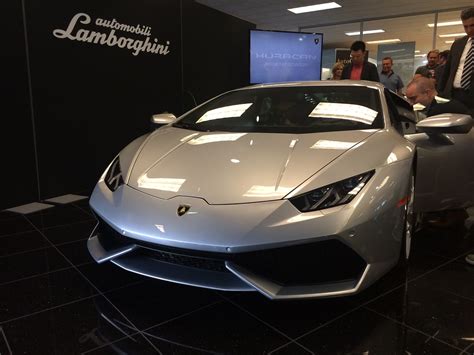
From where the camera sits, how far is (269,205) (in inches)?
56.1

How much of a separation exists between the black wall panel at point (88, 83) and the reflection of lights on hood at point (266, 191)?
263 cm

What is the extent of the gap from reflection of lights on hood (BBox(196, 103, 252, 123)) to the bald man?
4.69 ft

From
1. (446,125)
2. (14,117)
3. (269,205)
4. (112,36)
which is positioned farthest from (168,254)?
(112,36)

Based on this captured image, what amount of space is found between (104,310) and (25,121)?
2236mm

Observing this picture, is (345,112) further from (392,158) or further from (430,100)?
(430,100)

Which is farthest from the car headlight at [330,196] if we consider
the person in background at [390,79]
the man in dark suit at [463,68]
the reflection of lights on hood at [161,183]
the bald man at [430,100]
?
the person in background at [390,79]

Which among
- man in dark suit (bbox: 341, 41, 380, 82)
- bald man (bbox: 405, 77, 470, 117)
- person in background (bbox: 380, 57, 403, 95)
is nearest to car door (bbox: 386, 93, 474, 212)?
bald man (bbox: 405, 77, 470, 117)

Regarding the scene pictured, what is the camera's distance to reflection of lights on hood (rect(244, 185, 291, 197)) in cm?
146

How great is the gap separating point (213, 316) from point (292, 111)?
1172mm

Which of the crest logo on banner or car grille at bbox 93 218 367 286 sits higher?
the crest logo on banner

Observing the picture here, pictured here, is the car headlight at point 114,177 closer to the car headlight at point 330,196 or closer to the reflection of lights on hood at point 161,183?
the reflection of lights on hood at point 161,183

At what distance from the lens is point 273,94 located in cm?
247

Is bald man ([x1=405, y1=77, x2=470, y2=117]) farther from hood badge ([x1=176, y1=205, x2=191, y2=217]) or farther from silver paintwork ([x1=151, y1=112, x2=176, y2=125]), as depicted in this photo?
hood badge ([x1=176, y1=205, x2=191, y2=217])

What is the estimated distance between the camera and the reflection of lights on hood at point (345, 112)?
6.63 feet
